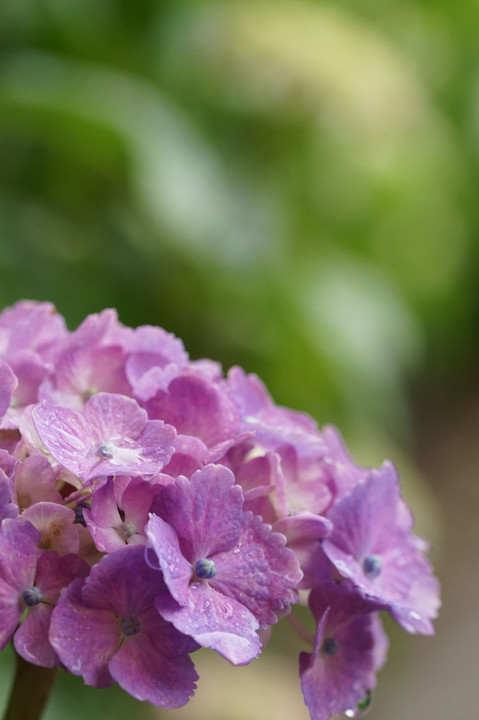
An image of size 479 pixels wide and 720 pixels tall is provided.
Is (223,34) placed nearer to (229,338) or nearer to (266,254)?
(266,254)

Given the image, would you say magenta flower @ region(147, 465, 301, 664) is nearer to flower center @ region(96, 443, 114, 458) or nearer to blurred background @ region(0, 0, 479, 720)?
flower center @ region(96, 443, 114, 458)

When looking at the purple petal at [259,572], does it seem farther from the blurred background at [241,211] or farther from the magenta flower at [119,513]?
the blurred background at [241,211]

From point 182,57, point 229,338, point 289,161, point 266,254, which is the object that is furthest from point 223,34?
point 229,338

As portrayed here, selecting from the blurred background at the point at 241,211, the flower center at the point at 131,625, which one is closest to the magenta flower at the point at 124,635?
the flower center at the point at 131,625

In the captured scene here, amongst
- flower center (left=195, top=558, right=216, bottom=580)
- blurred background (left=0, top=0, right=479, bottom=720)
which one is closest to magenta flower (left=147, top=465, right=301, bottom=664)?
flower center (left=195, top=558, right=216, bottom=580)

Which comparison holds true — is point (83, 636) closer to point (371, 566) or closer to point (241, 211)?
point (371, 566)
